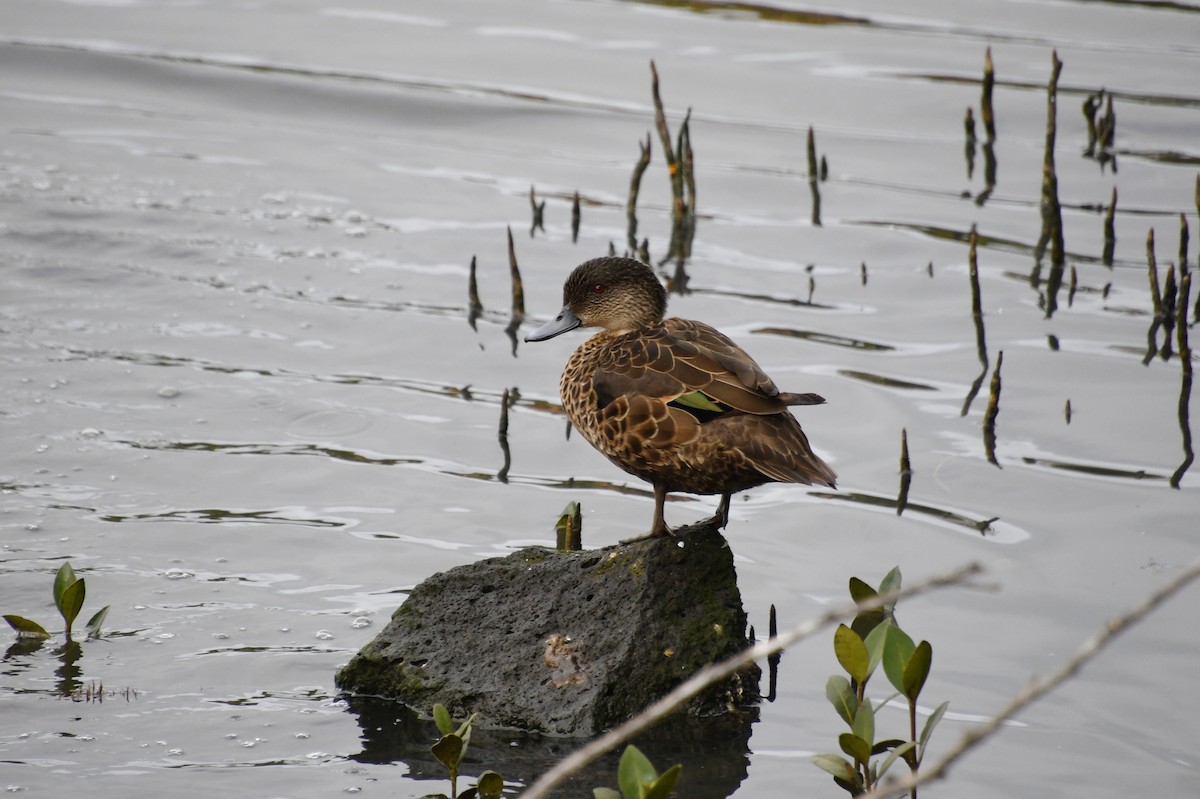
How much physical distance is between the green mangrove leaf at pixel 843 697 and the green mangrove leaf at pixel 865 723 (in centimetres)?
3

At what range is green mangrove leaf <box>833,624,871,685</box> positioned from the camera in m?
4.02

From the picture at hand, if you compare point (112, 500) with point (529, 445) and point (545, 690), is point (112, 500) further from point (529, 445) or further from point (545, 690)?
point (545, 690)

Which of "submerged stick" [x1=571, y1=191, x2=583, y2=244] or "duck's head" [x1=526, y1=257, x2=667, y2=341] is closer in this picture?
"duck's head" [x1=526, y1=257, x2=667, y2=341]

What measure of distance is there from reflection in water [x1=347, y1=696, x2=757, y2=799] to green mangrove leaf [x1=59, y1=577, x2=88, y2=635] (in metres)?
1.01

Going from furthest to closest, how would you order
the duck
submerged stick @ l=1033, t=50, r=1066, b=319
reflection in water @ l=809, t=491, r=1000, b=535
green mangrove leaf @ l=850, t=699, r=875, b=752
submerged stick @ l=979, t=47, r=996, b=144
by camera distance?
submerged stick @ l=979, t=47, r=996, b=144, submerged stick @ l=1033, t=50, r=1066, b=319, reflection in water @ l=809, t=491, r=1000, b=535, the duck, green mangrove leaf @ l=850, t=699, r=875, b=752

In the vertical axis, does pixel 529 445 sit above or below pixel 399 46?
below

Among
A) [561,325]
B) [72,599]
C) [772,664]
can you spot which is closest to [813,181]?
[561,325]

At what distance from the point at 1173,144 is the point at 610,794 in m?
9.82

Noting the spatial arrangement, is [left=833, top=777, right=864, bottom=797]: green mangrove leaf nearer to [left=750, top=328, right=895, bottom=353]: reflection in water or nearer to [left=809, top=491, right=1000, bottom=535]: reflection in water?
[left=809, top=491, right=1000, bottom=535]: reflection in water

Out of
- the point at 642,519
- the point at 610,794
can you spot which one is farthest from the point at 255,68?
the point at 610,794

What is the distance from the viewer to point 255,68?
13797 mm

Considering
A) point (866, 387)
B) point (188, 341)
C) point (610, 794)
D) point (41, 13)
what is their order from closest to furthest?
point (610, 794) → point (866, 387) → point (188, 341) → point (41, 13)

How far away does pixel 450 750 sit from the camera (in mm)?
3990

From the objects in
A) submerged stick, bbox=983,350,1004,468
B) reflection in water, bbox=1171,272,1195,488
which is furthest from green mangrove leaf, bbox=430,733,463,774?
reflection in water, bbox=1171,272,1195,488
